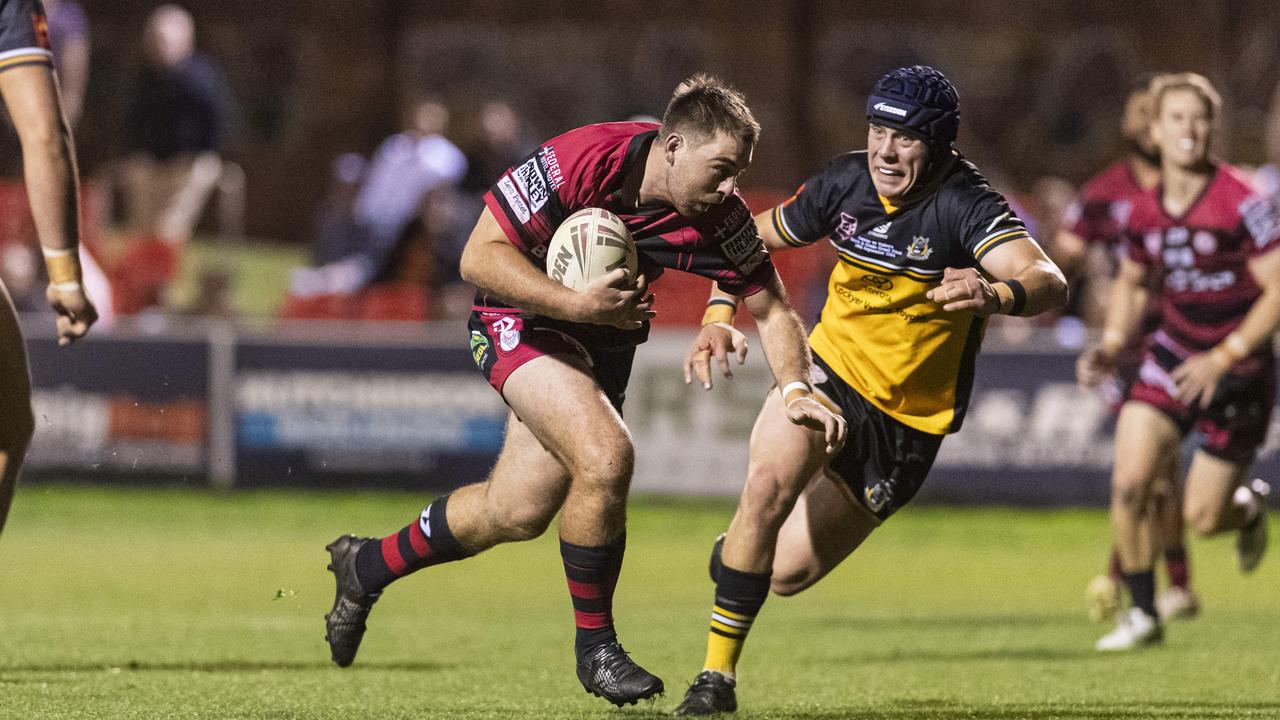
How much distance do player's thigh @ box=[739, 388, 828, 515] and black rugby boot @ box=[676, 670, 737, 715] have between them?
2.08 ft

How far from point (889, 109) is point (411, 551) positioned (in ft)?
8.00

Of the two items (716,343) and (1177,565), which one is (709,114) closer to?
(716,343)

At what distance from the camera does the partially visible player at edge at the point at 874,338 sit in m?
6.93

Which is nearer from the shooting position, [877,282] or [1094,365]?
[877,282]

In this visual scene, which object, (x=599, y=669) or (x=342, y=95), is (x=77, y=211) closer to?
(x=599, y=669)

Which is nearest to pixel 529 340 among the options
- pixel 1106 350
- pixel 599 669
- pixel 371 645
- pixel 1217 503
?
pixel 599 669

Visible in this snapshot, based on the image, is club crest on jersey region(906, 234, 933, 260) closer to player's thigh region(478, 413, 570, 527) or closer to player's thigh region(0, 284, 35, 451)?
player's thigh region(478, 413, 570, 527)

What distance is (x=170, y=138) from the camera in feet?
59.9

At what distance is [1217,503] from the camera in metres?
10.6

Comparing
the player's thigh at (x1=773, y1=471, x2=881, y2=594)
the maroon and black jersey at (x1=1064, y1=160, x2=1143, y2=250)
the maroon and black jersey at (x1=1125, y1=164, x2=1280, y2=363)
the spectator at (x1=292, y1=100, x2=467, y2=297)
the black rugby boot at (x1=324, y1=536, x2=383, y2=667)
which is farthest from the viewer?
the spectator at (x1=292, y1=100, x2=467, y2=297)

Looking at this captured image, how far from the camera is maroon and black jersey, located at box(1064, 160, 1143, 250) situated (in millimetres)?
10758

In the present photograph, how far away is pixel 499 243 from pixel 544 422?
0.63 metres

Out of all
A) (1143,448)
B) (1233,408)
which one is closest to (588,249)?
(1143,448)

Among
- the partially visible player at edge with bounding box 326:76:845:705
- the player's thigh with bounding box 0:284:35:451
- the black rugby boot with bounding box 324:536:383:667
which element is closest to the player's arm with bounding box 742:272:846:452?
the partially visible player at edge with bounding box 326:76:845:705
